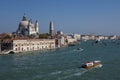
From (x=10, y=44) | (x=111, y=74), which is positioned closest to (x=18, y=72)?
(x=111, y=74)

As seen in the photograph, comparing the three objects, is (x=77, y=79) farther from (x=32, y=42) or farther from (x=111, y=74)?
(x=32, y=42)

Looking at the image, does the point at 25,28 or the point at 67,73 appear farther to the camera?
the point at 25,28

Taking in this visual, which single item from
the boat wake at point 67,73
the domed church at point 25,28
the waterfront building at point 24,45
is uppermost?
the domed church at point 25,28

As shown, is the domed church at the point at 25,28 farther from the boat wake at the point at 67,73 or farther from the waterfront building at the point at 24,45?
the boat wake at the point at 67,73

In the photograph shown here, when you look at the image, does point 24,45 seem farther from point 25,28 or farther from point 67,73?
point 67,73

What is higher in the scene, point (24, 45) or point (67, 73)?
point (24, 45)

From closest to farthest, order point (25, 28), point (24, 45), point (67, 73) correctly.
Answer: point (67, 73), point (24, 45), point (25, 28)

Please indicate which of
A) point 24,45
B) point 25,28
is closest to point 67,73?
point 24,45

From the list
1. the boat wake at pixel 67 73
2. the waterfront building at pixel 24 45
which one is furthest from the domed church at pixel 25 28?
the boat wake at pixel 67 73

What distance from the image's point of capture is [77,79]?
16312mm

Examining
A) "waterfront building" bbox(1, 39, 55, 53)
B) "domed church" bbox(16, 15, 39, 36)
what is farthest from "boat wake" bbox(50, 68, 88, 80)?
"domed church" bbox(16, 15, 39, 36)

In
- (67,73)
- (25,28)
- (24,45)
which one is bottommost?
(67,73)

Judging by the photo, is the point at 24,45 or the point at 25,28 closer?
the point at 24,45

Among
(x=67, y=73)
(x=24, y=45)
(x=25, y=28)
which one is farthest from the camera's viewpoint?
(x=25, y=28)
